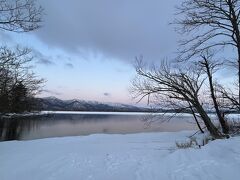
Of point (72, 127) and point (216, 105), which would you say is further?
point (72, 127)

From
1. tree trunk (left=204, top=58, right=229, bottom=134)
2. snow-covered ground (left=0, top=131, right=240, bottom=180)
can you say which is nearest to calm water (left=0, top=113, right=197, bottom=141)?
tree trunk (left=204, top=58, right=229, bottom=134)

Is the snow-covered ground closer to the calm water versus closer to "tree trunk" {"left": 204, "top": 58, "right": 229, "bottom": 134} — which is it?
"tree trunk" {"left": 204, "top": 58, "right": 229, "bottom": 134}

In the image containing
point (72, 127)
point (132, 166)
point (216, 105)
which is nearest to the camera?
point (132, 166)

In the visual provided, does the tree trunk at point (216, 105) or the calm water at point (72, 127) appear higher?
the tree trunk at point (216, 105)

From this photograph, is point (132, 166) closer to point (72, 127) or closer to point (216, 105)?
point (216, 105)

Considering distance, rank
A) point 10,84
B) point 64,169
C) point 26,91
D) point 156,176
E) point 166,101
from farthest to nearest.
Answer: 1. point 26,91
2. point 10,84
3. point 166,101
4. point 64,169
5. point 156,176

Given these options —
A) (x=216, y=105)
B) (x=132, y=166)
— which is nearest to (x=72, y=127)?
(x=216, y=105)

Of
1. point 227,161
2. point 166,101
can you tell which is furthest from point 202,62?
point 227,161

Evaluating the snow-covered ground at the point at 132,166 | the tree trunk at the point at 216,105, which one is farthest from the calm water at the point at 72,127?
the snow-covered ground at the point at 132,166

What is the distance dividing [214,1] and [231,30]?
4.33ft

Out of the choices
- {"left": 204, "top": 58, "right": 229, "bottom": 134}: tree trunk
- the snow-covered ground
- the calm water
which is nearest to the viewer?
the snow-covered ground

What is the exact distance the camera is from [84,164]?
30.4 feet

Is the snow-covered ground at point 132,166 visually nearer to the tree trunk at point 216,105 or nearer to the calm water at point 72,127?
the tree trunk at point 216,105

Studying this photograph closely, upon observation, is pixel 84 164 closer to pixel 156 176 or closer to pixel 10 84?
pixel 156 176
